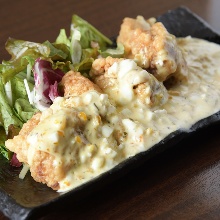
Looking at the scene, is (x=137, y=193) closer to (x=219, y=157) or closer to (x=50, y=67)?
(x=219, y=157)

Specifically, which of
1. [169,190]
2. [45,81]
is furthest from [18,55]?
[169,190]

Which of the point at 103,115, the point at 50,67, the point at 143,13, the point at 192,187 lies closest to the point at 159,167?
the point at 192,187

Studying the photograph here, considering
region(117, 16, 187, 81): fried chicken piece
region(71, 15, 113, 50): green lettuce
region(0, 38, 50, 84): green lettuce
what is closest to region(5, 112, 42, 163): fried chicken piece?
region(0, 38, 50, 84): green lettuce

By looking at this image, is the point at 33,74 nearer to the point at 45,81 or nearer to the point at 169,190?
the point at 45,81

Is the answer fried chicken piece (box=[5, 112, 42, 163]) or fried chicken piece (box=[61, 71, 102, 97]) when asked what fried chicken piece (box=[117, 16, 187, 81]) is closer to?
fried chicken piece (box=[61, 71, 102, 97])

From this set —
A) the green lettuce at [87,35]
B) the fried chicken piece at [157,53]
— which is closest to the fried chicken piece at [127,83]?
the fried chicken piece at [157,53]

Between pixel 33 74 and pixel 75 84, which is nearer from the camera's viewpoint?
pixel 75 84
